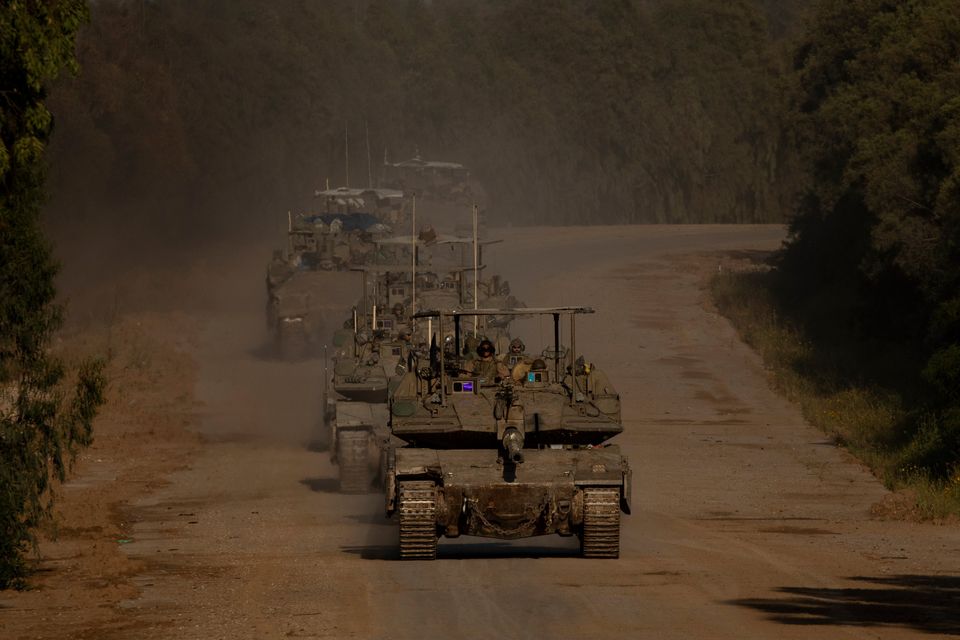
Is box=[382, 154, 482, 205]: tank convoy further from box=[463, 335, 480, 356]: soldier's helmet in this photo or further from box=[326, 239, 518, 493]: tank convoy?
box=[463, 335, 480, 356]: soldier's helmet

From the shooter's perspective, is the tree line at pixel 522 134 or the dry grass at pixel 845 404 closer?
the tree line at pixel 522 134

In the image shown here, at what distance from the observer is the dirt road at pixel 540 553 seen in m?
14.9

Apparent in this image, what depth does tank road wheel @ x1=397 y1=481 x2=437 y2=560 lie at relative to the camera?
703 inches

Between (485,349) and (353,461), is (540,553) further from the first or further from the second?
(353,461)

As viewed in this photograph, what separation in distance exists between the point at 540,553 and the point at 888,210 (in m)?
18.6

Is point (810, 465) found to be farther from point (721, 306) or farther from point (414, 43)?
point (414, 43)

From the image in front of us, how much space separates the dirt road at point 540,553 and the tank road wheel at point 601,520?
0.75 feet

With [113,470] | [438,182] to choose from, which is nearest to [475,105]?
[438,182]

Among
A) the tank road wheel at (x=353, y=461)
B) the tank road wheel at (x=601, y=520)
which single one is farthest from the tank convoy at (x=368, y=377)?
the tank road wheel at (x=601, y=520)

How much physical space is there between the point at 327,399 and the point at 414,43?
65288mm

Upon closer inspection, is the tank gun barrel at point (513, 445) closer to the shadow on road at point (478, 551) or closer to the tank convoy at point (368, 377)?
the shadow on road at point (478, 551)

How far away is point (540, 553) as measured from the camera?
757 inches

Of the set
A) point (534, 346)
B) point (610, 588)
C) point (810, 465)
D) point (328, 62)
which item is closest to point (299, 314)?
point (534, 346)

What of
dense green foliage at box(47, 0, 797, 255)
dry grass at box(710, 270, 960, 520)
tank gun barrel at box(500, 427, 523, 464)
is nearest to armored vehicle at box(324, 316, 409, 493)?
tank gun barrel at box(500, 427, 523, 464)
